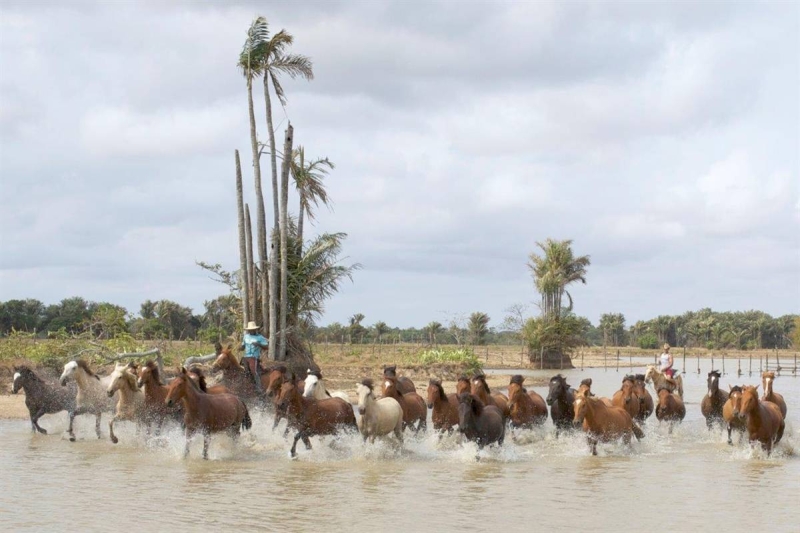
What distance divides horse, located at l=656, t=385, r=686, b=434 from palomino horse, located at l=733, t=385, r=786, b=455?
13.1 ft

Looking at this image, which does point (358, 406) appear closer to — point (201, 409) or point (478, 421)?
point (478, 421)

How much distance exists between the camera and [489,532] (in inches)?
394

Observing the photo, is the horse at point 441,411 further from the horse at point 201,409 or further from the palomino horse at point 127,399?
the palomino horse at point 127,399

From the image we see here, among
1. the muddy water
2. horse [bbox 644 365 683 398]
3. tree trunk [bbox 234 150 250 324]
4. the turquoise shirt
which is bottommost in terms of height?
the muddy water

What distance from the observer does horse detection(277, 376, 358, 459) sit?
14.3 metres

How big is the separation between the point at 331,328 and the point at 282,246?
65142 mm

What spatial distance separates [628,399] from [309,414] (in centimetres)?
709

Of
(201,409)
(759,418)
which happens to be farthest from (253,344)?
(759,418)

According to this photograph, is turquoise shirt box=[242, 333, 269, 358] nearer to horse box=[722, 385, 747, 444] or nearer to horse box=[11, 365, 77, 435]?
horse box=[11, 365, 77, 435]

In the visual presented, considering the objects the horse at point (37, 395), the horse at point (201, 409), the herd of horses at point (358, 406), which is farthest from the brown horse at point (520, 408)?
the horse at point (37, 395)

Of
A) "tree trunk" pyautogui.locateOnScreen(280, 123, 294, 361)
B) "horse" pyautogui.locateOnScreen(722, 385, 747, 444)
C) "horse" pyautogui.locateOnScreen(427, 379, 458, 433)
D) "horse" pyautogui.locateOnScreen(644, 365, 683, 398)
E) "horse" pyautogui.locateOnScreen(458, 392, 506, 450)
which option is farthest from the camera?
"tree trunk" pyautogui.locateOnScreen(280, 123, 294, 361)

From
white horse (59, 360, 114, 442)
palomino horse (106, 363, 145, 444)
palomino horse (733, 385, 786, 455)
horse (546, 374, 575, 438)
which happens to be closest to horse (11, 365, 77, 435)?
white horse (59, 360, 114, 442)

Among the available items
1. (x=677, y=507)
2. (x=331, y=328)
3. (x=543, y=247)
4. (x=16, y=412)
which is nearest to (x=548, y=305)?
(x=543, y=247)

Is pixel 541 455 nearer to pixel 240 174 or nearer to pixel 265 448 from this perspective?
pixel 265 448
